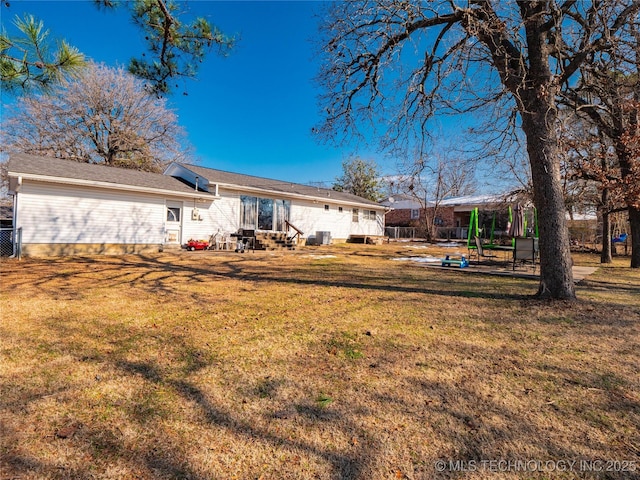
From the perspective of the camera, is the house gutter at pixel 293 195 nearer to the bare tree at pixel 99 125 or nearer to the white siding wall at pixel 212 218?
the white siding wall at pixel 212 218

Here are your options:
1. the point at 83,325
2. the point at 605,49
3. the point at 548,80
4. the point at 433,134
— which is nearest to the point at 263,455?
the point at 83,325

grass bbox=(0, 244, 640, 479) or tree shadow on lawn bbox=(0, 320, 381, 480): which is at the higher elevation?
grass bbox=(0, 244, 640, 479)

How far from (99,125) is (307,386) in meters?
25.7

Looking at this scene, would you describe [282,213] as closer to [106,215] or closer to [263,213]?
[263,213]

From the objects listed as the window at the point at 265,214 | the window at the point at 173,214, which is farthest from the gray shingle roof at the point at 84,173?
the window at the point at 265,214

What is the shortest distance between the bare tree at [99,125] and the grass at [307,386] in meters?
20.4

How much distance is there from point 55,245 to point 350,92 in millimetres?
11067

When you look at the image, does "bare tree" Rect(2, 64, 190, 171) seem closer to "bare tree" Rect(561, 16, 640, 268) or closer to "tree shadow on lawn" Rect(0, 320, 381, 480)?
"bare tree" Rect(561, 16, 640, 268)

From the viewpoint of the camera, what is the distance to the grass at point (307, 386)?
187cm

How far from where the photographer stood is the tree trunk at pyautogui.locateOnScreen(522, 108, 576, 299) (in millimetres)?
5418

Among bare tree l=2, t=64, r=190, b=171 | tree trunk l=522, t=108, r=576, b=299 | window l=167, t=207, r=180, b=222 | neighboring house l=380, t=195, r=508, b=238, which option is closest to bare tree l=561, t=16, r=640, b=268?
tree trunk l=522, t=108, r=576, b=299

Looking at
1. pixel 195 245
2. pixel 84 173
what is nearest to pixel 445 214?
pixel 195 245

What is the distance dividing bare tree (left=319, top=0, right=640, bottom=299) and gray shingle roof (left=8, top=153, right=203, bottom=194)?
9.01 metres

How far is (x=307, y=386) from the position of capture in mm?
2664
